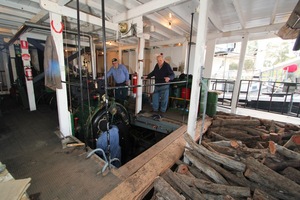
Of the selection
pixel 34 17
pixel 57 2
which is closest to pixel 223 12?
pixel 57 2

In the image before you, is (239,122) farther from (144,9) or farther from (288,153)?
(144,9)

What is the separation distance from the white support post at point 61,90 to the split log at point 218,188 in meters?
2.18

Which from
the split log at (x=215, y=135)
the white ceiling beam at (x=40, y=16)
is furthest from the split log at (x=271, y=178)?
the white ceiling beam at (x=40, y=16)

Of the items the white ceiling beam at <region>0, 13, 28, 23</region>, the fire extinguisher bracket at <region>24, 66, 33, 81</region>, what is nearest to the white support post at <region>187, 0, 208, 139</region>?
the white ceiling beam at <region>0, 13, 28, 23</region>

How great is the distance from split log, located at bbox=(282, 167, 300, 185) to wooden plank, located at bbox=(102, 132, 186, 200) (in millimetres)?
1215

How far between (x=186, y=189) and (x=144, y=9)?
116 inches

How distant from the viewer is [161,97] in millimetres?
4012

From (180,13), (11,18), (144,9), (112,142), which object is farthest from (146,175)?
(11,18)

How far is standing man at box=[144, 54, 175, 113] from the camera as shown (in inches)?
144

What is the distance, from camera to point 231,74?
10930 mm

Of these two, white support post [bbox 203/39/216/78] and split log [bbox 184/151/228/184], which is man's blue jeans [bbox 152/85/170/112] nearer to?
white support post [bbox 203/39/216/78]

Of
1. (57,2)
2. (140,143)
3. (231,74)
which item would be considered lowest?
(140,143)

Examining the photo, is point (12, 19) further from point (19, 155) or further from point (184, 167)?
point (184, 167)

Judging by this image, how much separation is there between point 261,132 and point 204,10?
2567 mm
